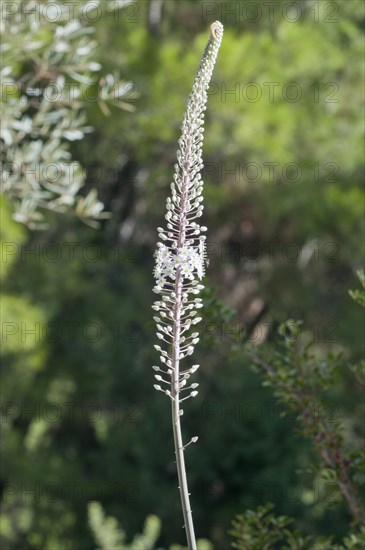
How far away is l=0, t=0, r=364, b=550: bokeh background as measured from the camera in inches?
532

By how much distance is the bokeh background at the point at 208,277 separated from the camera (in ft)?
44.4

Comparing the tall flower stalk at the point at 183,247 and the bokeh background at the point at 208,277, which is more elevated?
the tall flower stalk at the point at 183,247

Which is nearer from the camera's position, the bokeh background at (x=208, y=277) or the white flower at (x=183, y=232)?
the white flower at (x=183, y=232)

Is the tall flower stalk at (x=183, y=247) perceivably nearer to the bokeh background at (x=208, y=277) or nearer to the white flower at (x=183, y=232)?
the white flower at (x=183, y=232)

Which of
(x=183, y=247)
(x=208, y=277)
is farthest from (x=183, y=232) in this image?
(x=208, y=277)

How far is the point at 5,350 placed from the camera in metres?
14.1

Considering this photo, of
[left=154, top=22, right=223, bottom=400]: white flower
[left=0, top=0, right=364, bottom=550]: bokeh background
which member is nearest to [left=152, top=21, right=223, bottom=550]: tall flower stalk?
[left=154, top=22, right=223, bottom=400]: white flower

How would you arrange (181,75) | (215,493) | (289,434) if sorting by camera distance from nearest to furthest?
(289,434)
(215,493)
(181,75)

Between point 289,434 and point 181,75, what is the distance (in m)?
Result: 6.35

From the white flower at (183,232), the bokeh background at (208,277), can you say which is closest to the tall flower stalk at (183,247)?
the white flower at (183,232)

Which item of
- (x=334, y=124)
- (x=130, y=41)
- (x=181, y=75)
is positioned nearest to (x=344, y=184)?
(x=334, y=124)

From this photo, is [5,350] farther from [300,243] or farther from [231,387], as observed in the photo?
[300,243]

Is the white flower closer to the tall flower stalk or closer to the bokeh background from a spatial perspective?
the tall flower stalk

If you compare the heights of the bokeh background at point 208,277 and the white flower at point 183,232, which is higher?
the white flower at point 183,232
